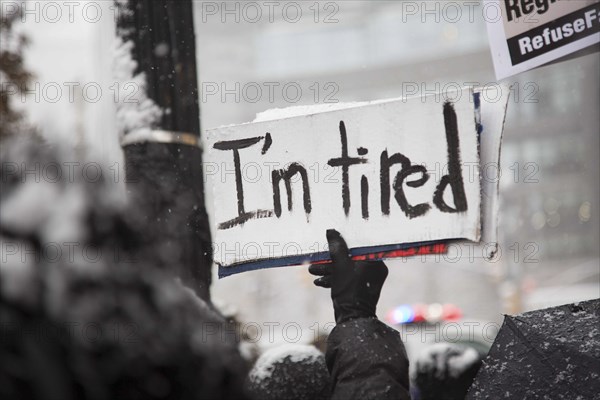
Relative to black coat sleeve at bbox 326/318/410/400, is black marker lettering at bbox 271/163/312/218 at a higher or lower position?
higher

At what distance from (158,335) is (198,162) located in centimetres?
144

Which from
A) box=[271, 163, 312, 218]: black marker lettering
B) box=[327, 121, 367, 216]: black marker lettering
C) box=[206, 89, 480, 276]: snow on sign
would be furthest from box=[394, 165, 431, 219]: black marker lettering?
box=[271, 163, 312, 218]: black marker lettering

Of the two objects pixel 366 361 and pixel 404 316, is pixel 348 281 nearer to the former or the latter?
pixel 366 361

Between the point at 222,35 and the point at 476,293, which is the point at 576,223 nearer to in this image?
the point at 476,293

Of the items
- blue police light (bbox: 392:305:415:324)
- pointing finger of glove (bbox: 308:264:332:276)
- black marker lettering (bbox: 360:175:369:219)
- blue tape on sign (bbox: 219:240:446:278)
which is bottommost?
blue police light (bbox: 392:305:415:324)

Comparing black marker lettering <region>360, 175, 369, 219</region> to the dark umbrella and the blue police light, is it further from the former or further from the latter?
the blue police light

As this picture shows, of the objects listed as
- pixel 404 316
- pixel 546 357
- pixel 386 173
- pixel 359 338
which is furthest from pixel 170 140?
pixel 404 316

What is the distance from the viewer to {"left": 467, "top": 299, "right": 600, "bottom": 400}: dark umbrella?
5.94 feet

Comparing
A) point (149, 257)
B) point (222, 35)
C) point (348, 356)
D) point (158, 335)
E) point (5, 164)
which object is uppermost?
point (222, 35)

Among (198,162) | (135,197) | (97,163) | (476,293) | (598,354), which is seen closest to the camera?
(598,354)

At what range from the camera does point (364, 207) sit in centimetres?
216

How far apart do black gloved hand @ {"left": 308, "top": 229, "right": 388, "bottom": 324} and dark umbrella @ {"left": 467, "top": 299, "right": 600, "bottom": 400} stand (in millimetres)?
350

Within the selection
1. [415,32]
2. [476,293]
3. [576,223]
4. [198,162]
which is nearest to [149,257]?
[198,162]

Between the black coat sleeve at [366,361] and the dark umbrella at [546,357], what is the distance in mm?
206
